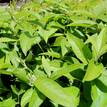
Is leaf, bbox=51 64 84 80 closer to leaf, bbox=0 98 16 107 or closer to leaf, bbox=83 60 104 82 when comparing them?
leaf, bbox=83 60 104 82

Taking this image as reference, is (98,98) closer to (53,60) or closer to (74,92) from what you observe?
(74,92)

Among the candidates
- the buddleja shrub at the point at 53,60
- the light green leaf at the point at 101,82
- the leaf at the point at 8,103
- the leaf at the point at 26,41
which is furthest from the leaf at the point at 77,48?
the leaf at the point at 8,103

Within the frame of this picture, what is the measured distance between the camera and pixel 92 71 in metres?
1.27

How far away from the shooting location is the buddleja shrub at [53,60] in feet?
4.27

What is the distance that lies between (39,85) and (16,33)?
24.1 inches

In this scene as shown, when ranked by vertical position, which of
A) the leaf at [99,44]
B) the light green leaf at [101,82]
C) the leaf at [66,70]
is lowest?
the light green leaf at [101,82]

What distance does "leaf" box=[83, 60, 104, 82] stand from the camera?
1238 mm

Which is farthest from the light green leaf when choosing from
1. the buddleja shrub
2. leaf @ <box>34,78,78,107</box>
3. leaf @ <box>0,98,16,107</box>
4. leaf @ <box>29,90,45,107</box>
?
leaf @ <box>0,98,16,107</box>

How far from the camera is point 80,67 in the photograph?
136cm

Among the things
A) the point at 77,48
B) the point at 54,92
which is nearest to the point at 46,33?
the point at 77,48

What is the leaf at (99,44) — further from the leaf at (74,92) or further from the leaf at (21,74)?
the leaf at (21,74)

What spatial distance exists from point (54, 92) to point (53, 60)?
0.36 metres

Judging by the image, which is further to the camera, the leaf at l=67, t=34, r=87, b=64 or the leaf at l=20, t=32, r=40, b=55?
the leaf at l=20, t=32, r=40, b=55

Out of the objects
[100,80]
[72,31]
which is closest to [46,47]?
[72,31]
